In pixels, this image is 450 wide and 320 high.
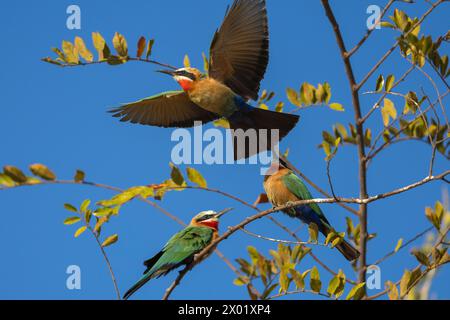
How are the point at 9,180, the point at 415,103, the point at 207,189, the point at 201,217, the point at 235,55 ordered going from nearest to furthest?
the point at 9,180 < the point at 207,189 < the point at 415,103 < the point at 235,55 < the point at 201,217

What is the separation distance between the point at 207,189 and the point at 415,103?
1.18 meters

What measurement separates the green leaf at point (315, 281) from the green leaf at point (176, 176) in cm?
73

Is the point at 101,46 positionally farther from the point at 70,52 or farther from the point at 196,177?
the point at 196,177

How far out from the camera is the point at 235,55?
4414mm

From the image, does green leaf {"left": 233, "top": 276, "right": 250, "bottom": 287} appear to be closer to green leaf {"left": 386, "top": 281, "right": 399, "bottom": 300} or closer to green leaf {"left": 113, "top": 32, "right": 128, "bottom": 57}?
green leaf {"left": 386, "top": 281, "right": 399, "bottom": 300}

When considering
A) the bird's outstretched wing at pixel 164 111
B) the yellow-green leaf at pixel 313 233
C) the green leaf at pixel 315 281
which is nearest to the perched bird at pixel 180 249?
the bird's outstretched wing at pixel 164 111

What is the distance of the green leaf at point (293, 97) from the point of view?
4152 millimetres

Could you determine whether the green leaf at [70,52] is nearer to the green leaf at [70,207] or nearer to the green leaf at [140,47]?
the green leaf at [140,47]

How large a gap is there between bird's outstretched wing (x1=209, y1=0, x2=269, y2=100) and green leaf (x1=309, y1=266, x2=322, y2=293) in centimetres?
182

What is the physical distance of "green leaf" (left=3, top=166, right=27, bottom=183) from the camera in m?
2.59

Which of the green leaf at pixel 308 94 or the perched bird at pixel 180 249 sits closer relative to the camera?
the green leaf at pixel 308 94
